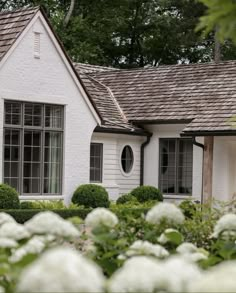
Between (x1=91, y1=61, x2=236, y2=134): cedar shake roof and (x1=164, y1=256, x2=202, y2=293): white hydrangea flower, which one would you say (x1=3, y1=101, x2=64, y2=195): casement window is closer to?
(x1=91, y1=61, x2=236, y2=134): cedar shake roof

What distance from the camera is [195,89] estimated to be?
2431 cm

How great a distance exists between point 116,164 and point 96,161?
2.37ft

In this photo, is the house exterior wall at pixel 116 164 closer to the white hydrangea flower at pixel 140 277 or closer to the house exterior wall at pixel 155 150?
the house exterior wall at pixel 155 150

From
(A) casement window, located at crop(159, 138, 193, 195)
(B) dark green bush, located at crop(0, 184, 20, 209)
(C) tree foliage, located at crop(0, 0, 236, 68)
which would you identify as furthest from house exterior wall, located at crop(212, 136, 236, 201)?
(C) tree foliage, located at crop(0, 0, 236, 68)

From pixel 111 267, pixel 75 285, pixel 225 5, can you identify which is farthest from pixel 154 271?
pixel 225 5

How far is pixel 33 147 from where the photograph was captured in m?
20.1

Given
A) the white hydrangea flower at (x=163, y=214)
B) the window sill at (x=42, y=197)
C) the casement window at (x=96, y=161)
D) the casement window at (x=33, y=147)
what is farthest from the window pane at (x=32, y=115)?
the white hydrangea flower at (x=163, y=214)

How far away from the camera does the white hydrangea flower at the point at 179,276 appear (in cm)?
278

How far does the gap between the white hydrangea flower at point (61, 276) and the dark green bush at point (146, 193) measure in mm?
19208

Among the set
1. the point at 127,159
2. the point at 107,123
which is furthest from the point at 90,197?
the point at 127,159

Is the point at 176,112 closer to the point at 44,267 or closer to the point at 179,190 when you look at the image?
the point at 179,190

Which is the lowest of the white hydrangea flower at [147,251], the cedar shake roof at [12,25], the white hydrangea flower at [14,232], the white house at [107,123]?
the white hydrangea flower at [147,251]

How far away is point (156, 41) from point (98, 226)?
38.6 metres

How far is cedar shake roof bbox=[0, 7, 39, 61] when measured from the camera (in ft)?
63.0
